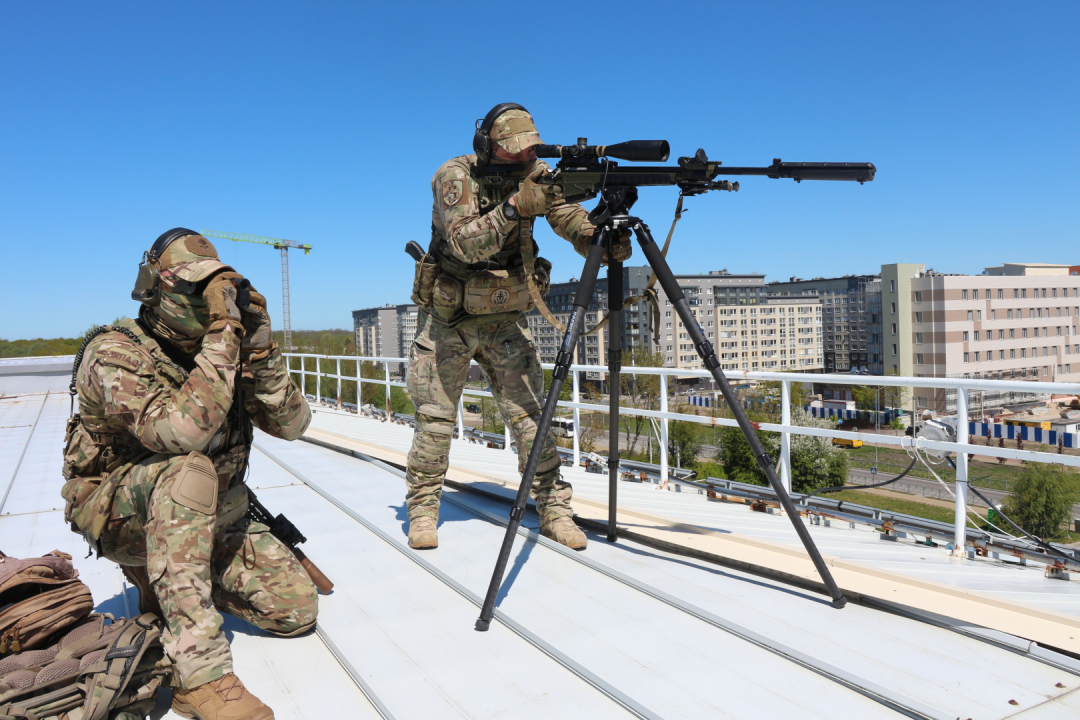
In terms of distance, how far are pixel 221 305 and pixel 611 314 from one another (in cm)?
174

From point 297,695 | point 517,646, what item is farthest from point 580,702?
point 297,695

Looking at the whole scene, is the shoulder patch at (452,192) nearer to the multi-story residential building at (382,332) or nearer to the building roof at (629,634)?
the building roof at (629,634)

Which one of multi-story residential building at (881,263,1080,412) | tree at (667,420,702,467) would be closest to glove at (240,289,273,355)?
tree at (667,420,702,467)

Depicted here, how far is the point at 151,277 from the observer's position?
2.27 m

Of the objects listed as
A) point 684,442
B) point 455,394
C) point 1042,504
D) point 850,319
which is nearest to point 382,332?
point 850,319

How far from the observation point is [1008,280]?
66188 mm

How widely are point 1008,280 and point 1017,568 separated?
78130 millimetres

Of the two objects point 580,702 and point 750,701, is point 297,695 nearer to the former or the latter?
point 580,702

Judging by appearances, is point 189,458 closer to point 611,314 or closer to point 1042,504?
point 611,314

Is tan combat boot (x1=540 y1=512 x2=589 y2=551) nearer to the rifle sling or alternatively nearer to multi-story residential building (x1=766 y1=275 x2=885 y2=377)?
the rifle sling

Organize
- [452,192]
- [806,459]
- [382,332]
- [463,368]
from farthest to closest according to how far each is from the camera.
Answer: [382,332]
[806,459]
[463,368]
[452,192]

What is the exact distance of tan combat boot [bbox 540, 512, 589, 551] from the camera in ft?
11.4

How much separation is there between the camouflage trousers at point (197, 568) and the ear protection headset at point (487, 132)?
200 cm

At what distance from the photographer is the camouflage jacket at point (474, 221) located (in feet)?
9.90
